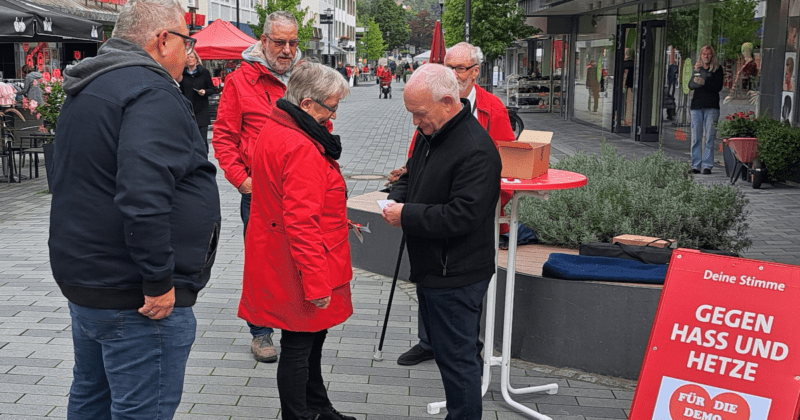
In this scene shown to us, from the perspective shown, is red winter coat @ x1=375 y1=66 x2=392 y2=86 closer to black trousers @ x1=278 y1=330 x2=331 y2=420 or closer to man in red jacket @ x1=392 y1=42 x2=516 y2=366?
man in red jacket @ x1=392 y1=42 x2=516 y2=366

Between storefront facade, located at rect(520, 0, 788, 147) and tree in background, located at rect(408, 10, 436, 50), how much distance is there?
11597cm

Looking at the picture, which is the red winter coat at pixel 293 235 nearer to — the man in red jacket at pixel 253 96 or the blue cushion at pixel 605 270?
the man in red jacket at pixel 253 96

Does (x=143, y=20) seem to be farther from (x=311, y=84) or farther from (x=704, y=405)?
(x=704, y=405)

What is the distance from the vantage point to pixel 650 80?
17.8 m

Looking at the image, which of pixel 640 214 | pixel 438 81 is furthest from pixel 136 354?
pixel 640 214

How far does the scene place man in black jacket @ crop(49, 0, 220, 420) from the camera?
7.73ft

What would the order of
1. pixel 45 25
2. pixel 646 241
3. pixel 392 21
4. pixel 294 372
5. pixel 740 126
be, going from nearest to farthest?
pixel 294 372, pixel 646 241, pixel 45 25, pixel 740 126, pixel 392 21

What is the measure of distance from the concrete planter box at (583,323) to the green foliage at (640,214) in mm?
1207

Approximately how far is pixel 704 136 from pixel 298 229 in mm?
10850

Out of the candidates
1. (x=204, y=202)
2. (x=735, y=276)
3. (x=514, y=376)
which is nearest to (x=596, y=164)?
(x=514, y=376)

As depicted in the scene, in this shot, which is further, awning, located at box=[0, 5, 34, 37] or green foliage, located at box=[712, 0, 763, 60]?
green foliage, located at box=[712, 0, 763, 60]

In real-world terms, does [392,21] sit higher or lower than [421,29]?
lower

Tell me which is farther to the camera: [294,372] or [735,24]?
[735,24]

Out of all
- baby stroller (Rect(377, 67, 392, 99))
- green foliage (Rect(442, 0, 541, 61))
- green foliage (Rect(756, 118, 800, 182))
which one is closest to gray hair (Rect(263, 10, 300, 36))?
green foliage (Rect(756, 118, 800, 182))
